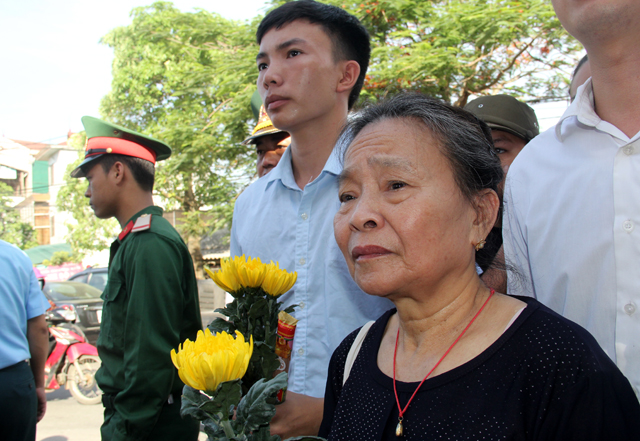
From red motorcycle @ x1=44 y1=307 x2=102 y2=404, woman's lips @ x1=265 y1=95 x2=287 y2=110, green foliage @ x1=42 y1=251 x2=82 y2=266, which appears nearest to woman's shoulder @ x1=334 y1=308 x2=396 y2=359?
woman's lips @ x1=265 y1=95 x2=287 y2=110

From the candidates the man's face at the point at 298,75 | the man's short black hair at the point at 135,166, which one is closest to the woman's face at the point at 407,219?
the man's face at the point at 298,75

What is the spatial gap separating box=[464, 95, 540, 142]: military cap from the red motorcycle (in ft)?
20.7

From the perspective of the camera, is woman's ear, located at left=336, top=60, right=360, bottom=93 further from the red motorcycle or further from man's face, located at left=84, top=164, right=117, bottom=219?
the red motorcycle

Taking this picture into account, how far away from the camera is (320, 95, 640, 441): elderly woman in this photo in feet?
3.34

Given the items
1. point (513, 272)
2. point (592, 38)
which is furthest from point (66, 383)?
point (592, 38)

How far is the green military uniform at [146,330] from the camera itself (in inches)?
93.3

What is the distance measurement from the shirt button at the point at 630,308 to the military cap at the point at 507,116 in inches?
54.8

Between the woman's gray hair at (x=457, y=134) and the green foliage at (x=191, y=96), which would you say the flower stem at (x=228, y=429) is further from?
the green foliage at (x=191, y=96)

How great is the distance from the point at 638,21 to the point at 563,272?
721 millimetres

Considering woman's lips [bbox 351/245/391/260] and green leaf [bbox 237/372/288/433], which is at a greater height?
woman's lips [bbox 351/245/391/260]

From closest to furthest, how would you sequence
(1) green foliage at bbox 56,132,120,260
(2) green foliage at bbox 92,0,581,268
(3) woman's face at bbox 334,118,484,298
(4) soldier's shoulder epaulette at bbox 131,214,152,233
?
(3) woman's face at bbox 334,118,484,298 → (4) soldier's shoulder epaulette at bbox 131,214,152,233 → (2) green foliage at bbox 92,0,581,268 → (1) green foliage at bbox 56,132,120,260

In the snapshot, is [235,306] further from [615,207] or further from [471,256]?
[615,207]

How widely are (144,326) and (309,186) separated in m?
1.11

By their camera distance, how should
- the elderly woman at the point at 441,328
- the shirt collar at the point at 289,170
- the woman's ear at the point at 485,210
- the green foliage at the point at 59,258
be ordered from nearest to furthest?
the elderly woman at the point at 441,328, the woman's ear at the point at 485,210, the shirt collar at the point at 289,170, the green foliage at the point at 59,258
